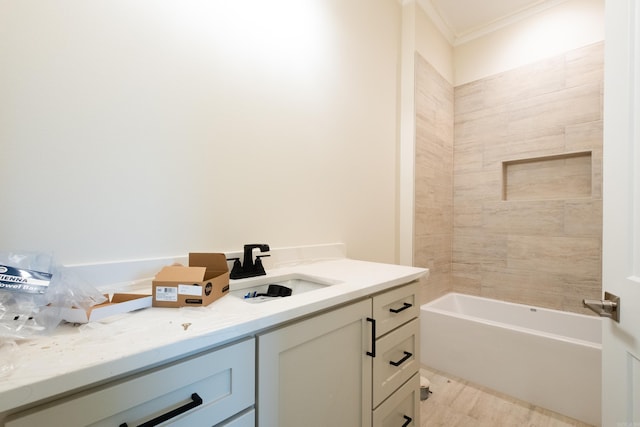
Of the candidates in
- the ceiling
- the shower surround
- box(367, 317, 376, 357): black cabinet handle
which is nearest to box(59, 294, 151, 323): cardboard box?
box(367, 317, 376, 357): black cabinet handle

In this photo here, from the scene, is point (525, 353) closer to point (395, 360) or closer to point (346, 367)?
point (395, 360)

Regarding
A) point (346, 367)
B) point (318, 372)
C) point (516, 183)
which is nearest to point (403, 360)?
point (346, 367)

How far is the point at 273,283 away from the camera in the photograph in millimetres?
1160

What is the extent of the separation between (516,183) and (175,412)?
303 centimetres

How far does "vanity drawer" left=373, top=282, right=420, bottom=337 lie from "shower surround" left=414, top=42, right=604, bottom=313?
3.53 feet

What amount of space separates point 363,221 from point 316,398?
1.23 meters

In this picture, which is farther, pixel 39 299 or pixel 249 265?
pixel 249 265

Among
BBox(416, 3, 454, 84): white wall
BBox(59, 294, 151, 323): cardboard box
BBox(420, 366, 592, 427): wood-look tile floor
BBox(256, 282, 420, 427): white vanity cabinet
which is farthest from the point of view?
BBox(416, 3, 454, 84): white wall

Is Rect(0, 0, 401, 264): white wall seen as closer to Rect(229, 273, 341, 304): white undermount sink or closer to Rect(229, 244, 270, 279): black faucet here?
Rect(229, 244, 270, 279): black faucet

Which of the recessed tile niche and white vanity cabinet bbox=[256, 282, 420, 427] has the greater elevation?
the recessed tile niche

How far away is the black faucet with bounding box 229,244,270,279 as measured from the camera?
1105 mm

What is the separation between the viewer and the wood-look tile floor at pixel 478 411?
62.5 inches

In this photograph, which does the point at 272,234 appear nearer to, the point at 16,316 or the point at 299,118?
the point at 299,118

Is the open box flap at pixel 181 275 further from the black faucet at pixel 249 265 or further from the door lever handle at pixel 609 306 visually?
the door lever handle at pixel 609 306
